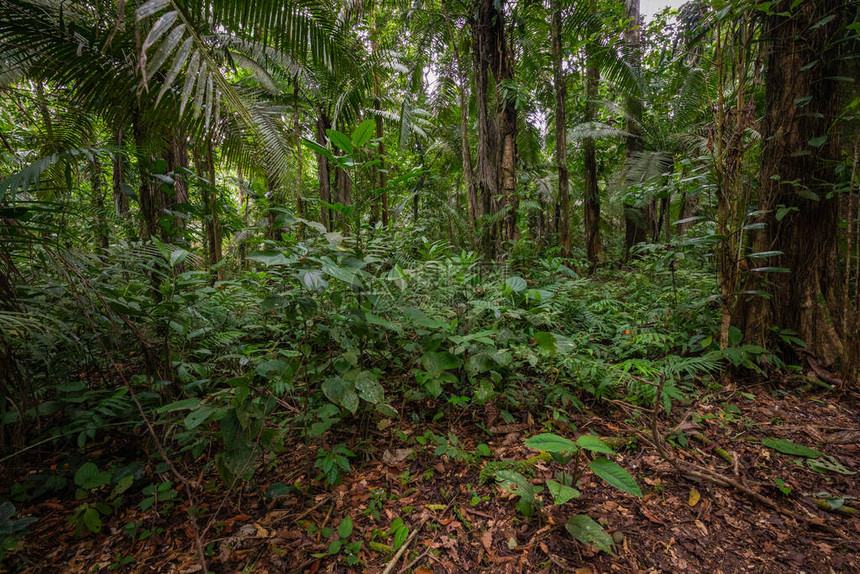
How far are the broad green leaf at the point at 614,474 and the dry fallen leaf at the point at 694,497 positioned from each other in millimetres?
620

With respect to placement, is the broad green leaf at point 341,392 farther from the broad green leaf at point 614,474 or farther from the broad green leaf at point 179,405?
the broad green leaf at point 614,474

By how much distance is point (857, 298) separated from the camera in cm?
228

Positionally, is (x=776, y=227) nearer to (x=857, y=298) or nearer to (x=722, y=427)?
(x=857, y=298)

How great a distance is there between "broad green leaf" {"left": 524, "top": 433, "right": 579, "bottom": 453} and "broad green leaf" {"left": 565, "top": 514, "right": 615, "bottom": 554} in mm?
335

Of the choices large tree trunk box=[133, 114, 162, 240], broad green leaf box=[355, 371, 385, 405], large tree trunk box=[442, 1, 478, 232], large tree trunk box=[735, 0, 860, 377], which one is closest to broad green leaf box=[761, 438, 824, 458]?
large tree trunk box=[735, 0, 860, 377]

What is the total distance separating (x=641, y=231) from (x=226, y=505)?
8495 mm

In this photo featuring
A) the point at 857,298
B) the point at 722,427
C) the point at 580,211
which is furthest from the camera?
the point at 580,211

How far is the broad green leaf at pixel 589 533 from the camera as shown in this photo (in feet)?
4.43

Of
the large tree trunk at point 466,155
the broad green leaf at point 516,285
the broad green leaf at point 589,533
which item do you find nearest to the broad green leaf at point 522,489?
the broad green leaf at point 589,533

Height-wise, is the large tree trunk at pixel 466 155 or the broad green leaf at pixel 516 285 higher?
the large tree trunk at pixel 466 155

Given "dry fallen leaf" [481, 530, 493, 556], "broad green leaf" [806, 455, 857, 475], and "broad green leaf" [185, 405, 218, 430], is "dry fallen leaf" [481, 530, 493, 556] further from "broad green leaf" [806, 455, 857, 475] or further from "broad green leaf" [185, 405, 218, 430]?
"broad green leaf" [806, 455, 857, 475]

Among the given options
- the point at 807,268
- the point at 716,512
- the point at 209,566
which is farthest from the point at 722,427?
the point at 209,566

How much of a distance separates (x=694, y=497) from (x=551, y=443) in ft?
3.00

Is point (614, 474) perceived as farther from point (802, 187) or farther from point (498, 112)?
point (498, 112)
